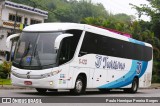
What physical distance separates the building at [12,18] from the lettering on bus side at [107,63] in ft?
91.8

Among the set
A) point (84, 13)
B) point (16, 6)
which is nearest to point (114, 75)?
point (16, 6)

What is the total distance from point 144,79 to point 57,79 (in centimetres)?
1155

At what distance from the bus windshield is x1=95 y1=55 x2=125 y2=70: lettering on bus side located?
3.73 m

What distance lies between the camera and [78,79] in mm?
19219

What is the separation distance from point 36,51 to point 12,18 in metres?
37.1

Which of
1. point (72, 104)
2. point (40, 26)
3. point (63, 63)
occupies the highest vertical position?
point (40, 26)

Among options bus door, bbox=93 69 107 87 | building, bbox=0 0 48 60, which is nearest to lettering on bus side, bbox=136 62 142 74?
bus door, bbox=93 69 107 87

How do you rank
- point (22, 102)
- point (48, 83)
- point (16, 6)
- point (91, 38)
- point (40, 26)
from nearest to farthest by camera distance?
1. point (22, 102)
2. point (48, 83)
3. point (40, 26)
4. point (91, 38)
5. point (16, 6)

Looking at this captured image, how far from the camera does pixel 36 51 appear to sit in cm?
1775

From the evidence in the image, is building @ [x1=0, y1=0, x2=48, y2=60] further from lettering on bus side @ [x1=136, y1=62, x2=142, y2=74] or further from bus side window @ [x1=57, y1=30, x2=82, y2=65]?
bus side window @ [x1=57, y1=30, x2=82, y2=65]

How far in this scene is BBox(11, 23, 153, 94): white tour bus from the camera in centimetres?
1745

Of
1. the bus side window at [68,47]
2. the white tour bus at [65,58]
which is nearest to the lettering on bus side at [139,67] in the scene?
the white tour bus at [65,58]

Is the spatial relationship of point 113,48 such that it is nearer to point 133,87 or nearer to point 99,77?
point 99,77

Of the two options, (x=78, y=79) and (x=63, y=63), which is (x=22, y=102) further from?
(x=78, y=79)
